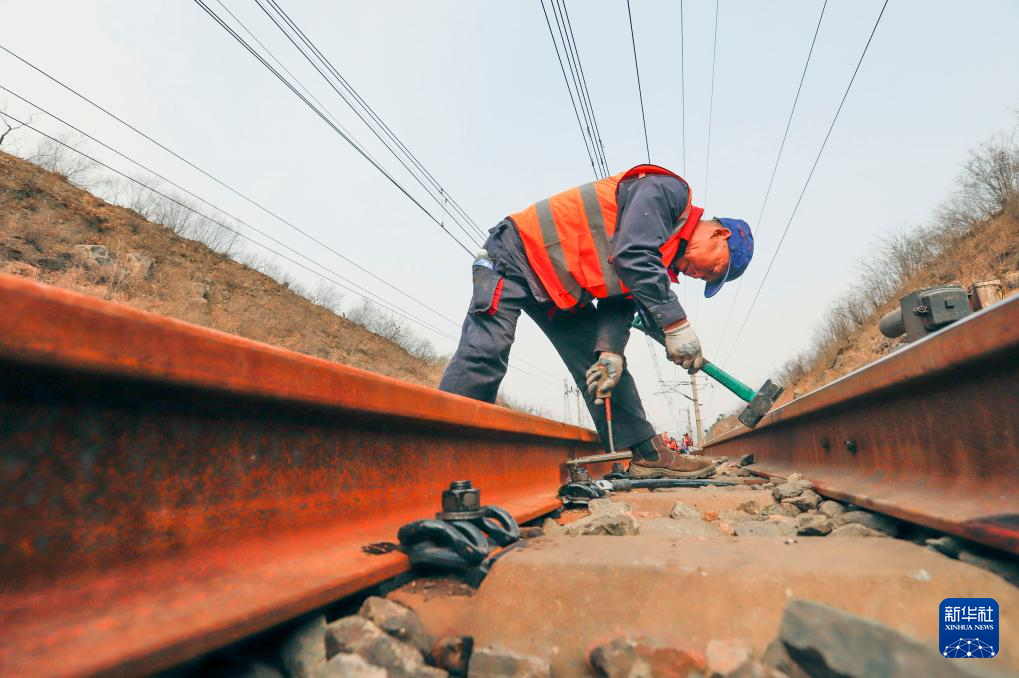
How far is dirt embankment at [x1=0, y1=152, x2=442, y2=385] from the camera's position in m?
16.0

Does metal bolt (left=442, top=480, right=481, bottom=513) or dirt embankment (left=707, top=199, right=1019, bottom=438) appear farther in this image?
dirt embankment (left=707, top=199, right=1019, bottom=438)

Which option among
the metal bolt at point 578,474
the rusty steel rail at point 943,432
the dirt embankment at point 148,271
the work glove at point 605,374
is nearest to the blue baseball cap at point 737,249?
the work glove at point 605,374

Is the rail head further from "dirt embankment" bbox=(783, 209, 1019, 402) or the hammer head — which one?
"dirt embankment" bbox=(783, 209, 1019, 402)

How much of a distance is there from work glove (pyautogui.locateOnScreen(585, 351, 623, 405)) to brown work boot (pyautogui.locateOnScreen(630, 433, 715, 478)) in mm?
808

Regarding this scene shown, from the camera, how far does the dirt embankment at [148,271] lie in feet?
52.5

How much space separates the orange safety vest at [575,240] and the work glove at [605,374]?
41 centimetres

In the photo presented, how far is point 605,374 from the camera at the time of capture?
3.37 m

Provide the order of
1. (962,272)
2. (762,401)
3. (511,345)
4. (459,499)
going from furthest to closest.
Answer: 1. (962,272)
2. (762,401)
3. (511,345)
4. (459,499)

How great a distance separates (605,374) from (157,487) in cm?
278

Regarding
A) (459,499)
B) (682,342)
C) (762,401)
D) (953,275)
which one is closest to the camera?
(459,499)

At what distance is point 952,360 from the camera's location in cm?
133

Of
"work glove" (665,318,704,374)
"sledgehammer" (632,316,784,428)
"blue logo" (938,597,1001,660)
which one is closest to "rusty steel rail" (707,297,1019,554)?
"blue logo" (938,597,1001,660)

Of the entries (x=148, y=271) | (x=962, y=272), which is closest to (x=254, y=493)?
(x=962, y=272)

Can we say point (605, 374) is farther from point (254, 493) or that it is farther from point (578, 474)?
point (254, 493)
